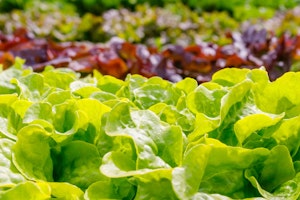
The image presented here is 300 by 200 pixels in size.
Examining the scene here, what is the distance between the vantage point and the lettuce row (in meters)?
1.47

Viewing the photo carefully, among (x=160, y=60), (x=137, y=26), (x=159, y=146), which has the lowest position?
(x=137, y=26)

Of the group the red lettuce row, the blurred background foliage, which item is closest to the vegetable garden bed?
the red lettuce row

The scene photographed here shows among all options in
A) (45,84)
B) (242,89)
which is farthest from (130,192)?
(45,84)

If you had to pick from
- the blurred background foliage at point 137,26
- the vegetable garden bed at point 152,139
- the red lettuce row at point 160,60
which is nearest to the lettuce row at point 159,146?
the vegetable garden bed at point 152,139

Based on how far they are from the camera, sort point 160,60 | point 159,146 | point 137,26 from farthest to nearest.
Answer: point 137,26
point 160,60
point 159,146

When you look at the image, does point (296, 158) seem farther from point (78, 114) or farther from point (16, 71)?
point (16, 71)

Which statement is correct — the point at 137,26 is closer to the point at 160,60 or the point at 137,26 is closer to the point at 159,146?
the point at 160,60

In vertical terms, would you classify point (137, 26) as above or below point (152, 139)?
below

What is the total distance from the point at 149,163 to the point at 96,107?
35 centimetres

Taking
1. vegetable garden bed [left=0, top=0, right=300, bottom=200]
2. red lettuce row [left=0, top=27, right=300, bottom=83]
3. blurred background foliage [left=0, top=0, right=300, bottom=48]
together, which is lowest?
blurred background foliage [left=0, top=0, right=300, bottom=48]

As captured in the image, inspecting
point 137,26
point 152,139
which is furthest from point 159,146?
point 137,26

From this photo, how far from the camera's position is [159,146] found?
154 centimetres

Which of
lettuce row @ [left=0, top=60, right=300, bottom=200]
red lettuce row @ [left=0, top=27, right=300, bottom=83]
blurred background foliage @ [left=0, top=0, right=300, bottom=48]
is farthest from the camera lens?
blurred background foliage @ [left=0, top=0, right=300, bottom=48]

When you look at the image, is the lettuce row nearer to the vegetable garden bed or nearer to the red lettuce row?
the vegetable garden bed
